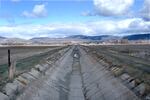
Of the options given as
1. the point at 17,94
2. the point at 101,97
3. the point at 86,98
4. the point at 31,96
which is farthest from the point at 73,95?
the point at 17,94

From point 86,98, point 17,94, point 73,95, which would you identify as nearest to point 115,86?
point 86,98

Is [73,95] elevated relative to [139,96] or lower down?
lower down

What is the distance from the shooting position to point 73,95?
30.2 meters

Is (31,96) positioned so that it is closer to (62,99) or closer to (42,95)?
(42,95)

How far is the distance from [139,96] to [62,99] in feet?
32.3

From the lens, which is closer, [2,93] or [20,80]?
[2,93]

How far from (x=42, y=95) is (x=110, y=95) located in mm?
4122

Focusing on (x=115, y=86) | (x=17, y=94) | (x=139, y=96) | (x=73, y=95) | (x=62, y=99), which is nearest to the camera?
(x=139, y=96)

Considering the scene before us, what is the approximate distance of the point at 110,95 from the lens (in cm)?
2327

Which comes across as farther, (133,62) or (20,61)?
(20,61)

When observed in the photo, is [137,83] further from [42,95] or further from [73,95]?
[73,95]

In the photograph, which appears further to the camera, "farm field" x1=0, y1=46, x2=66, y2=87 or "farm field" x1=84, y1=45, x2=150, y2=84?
"farm field" x1=0, y1=46, x2=66, y2=87

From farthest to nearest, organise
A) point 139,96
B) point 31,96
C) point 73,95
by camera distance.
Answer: point 73,95 < point 31,96 < point 139,96

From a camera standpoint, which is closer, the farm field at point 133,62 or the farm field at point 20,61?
the farm field at point 133,62
